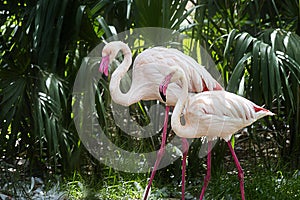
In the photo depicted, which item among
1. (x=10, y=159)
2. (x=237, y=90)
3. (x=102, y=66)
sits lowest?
(x=10, y=159)

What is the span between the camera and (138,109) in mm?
3920

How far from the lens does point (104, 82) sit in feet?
11.5

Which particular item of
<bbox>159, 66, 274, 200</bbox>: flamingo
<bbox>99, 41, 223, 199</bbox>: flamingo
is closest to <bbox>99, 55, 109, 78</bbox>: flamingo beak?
<bbox>99, 41, 223, 199</bbox>: flamingo

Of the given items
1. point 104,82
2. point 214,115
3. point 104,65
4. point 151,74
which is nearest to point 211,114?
point 214,115

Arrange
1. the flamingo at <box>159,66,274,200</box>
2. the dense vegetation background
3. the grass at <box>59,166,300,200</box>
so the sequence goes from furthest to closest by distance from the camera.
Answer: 1. the grass at <box>59,166,300,200</box>
2. the dense vegetation background
3. the flamingo at <box>159,66,274,200</box>

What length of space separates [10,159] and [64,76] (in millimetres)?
622

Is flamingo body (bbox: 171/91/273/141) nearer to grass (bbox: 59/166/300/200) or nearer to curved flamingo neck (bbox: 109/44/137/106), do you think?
curved flamingo neck (bbox: 109/44/137/106)

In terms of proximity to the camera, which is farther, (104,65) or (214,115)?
(104,65)

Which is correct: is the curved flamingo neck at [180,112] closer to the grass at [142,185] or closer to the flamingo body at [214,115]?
the flamingo body at [214,115]

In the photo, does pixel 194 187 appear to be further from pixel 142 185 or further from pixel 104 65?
pixel 104 65

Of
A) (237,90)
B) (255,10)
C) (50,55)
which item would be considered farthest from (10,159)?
(255,10)

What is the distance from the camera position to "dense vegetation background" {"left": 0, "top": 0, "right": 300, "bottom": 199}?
3.34 metres

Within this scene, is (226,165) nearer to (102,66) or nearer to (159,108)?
(159,108)

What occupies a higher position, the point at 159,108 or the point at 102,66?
the point at 102,66
